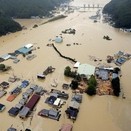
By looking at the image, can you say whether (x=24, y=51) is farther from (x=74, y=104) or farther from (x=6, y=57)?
(x=74, y=104)

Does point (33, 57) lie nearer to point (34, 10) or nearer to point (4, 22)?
point (4, 22)

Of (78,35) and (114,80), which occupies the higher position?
(78,35)

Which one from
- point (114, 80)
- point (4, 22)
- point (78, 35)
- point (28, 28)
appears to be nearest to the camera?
point (114, 80)

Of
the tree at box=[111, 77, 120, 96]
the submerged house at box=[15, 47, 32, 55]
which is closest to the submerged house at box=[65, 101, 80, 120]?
the tree at box=[111, 77, 120, 96]

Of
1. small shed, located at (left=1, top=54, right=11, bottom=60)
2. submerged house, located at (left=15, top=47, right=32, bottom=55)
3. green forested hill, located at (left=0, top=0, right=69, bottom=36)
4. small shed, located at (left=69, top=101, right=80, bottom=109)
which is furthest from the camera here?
green forested hill, located at (left=0, top=0, right=69, bottom=36)

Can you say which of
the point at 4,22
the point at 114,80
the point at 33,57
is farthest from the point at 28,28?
the point at 114,80

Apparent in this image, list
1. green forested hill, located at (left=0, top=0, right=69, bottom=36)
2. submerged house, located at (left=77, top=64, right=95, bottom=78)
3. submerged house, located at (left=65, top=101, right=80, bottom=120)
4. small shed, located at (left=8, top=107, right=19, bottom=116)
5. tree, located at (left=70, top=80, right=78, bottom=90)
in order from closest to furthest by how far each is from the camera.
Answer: submerged house, located at (left=65, top=101, right=80, bottom=120) → small shed, located at (left=8, top=107, right=19, bottom=116) → tree, located at (left=70, top=80, right=78, bottom=90) → submerged house, located at (left=77, top=64, right=95, bottom=78) → green forested hill, located at (left=0, top=0, right=69, bottom=36)

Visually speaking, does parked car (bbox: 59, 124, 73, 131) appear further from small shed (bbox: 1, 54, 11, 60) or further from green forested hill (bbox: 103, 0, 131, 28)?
green forested hill (bbox: 103, 0, 131, 28)

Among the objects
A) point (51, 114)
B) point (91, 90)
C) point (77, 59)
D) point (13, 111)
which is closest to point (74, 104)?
point (51, 114)
